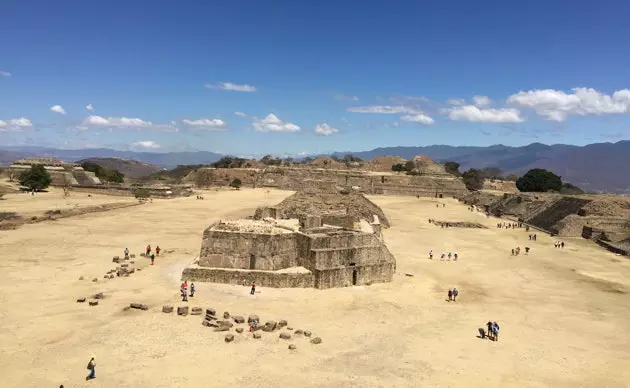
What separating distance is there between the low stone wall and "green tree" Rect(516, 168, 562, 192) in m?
66.6

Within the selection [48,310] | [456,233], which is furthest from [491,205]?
[48,310]

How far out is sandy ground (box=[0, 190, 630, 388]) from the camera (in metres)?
12.2

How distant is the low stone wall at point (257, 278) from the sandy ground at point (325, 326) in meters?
0.48

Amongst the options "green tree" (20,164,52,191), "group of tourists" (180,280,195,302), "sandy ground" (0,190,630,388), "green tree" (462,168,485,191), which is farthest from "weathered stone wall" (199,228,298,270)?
"green tree" (462,168,485,191)

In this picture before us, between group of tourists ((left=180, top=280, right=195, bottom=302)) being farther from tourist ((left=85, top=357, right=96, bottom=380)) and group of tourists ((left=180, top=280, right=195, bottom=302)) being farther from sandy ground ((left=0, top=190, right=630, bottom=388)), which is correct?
tourist ((left=85, top=357, right=96, bottom=380))

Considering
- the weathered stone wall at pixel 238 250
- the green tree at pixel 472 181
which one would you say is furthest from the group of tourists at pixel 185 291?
the green tree at pixel 472 181

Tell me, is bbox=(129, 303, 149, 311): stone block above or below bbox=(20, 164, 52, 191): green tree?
below

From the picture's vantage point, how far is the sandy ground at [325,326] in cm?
1218

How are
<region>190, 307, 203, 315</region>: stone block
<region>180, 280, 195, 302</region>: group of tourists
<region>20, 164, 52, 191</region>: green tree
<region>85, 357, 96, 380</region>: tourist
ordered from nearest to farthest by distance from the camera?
<region>85, 357, 96, 380</region>: tourist < <region>190, 307, 203, 315</region>: stone block < <region>180, 280, 195, 302</region>: group of tourists < <region>20, 164, 52, 191</region>: green tree

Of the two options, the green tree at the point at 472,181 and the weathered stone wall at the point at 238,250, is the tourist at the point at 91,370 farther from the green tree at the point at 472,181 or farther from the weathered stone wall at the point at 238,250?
the green tree at the point at 472,181

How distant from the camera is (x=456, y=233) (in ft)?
134

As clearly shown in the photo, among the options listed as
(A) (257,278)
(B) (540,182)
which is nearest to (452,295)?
(A) (257,278)

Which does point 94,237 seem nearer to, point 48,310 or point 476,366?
point 48,310

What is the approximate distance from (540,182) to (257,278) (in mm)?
68533
